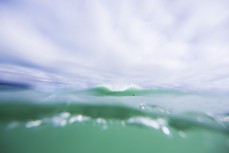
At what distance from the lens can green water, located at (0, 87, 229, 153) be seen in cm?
712

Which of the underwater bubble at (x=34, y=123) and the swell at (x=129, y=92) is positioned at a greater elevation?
the swell at (x=129, y=92)

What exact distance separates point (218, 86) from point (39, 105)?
8.45m

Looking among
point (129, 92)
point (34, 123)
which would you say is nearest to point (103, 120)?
point (129, 92)

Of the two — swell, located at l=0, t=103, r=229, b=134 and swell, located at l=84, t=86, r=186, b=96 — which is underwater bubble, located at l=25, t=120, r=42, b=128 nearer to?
swell, located at l=0, t=103, r=229, b=134

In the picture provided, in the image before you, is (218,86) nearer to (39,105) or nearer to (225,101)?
(225,101)

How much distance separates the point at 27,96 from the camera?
22.2 feet

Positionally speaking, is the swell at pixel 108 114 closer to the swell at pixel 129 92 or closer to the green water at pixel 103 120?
the green water at pixel 103 120

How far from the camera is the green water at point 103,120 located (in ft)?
23.4

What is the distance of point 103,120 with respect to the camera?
26.3ft

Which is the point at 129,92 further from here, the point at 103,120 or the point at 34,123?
the point at 34,123

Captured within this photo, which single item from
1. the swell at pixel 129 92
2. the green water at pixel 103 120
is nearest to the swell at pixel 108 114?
the green water at pixel 103 120

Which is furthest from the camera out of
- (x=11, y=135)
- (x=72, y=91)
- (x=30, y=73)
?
(x=11, y=135)

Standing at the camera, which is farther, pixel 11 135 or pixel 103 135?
pixel 103 135

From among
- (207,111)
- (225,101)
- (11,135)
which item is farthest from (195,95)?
(11,135)
